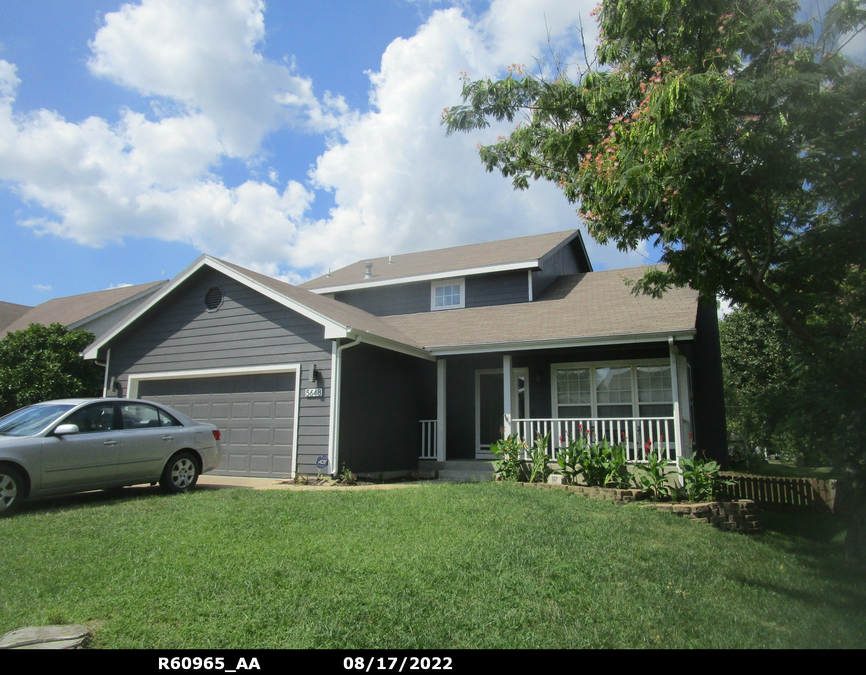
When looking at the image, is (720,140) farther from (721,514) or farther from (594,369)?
(594,369)

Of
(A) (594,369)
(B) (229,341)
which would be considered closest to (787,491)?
(A) (594,369)

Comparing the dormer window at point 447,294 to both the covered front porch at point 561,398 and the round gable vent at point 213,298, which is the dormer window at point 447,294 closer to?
the covered front porch at point 561,398

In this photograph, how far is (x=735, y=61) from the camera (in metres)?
6.95

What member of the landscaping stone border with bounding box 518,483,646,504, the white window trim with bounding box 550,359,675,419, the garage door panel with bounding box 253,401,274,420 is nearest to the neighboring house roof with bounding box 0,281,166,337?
the garage door panel with bounding box 253,401,274,420

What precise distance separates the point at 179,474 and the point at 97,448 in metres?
1.41

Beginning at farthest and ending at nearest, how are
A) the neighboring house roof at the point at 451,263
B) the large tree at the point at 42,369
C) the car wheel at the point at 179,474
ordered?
the neighboring house roof at the point at 451,263 < the large tree at the point at 42,369 < the car wheel at the point at 179,474

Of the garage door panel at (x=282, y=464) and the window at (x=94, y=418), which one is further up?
the window at (x=94, y=418)

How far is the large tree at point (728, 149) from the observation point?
624 centimetres

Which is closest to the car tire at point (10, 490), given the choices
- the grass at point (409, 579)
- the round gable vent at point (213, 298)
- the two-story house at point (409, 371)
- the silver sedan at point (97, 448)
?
the silver sedan at point (97, 448)

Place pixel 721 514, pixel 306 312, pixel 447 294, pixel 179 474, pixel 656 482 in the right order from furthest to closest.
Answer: pixel 447 294
pixel 306 312
pixel 656 482
pixel 179 474
pixel 721 514

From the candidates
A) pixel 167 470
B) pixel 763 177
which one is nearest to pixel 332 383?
pixel 167 470

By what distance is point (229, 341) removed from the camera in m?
12.4

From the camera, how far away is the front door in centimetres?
1355

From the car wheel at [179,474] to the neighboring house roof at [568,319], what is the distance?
17.9 feet
